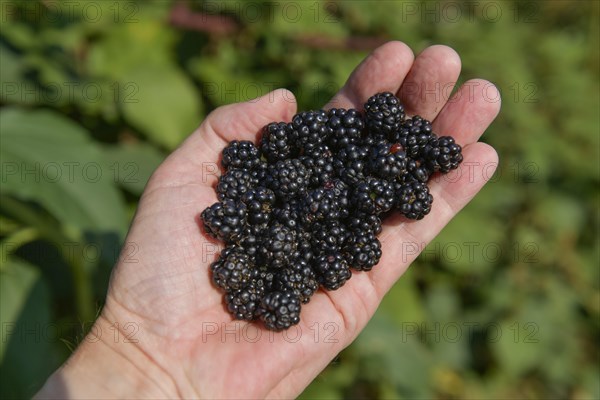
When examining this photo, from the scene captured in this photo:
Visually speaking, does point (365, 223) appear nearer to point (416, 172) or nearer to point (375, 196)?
point (375, 196)

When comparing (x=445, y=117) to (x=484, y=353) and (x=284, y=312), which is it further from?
(x=484, y=353)

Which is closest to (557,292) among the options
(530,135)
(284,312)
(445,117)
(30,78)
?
(530,135)

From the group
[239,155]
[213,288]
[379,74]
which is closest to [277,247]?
[213,288]

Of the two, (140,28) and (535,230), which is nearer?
(140,28)

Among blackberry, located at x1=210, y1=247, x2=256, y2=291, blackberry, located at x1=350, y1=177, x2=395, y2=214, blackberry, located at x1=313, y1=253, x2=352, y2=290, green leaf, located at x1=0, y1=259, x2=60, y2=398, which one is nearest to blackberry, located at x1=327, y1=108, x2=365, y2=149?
blackberry, located at x1=350, y1=177, x2=395, y2=214

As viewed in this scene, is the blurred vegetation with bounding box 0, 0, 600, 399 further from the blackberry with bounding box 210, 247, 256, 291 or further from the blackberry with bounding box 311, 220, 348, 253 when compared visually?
the blackberry with bounding box 311, 220, 348, 253

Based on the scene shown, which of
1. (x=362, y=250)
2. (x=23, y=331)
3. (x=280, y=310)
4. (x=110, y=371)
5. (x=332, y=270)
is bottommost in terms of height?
(x=23, y=331)
